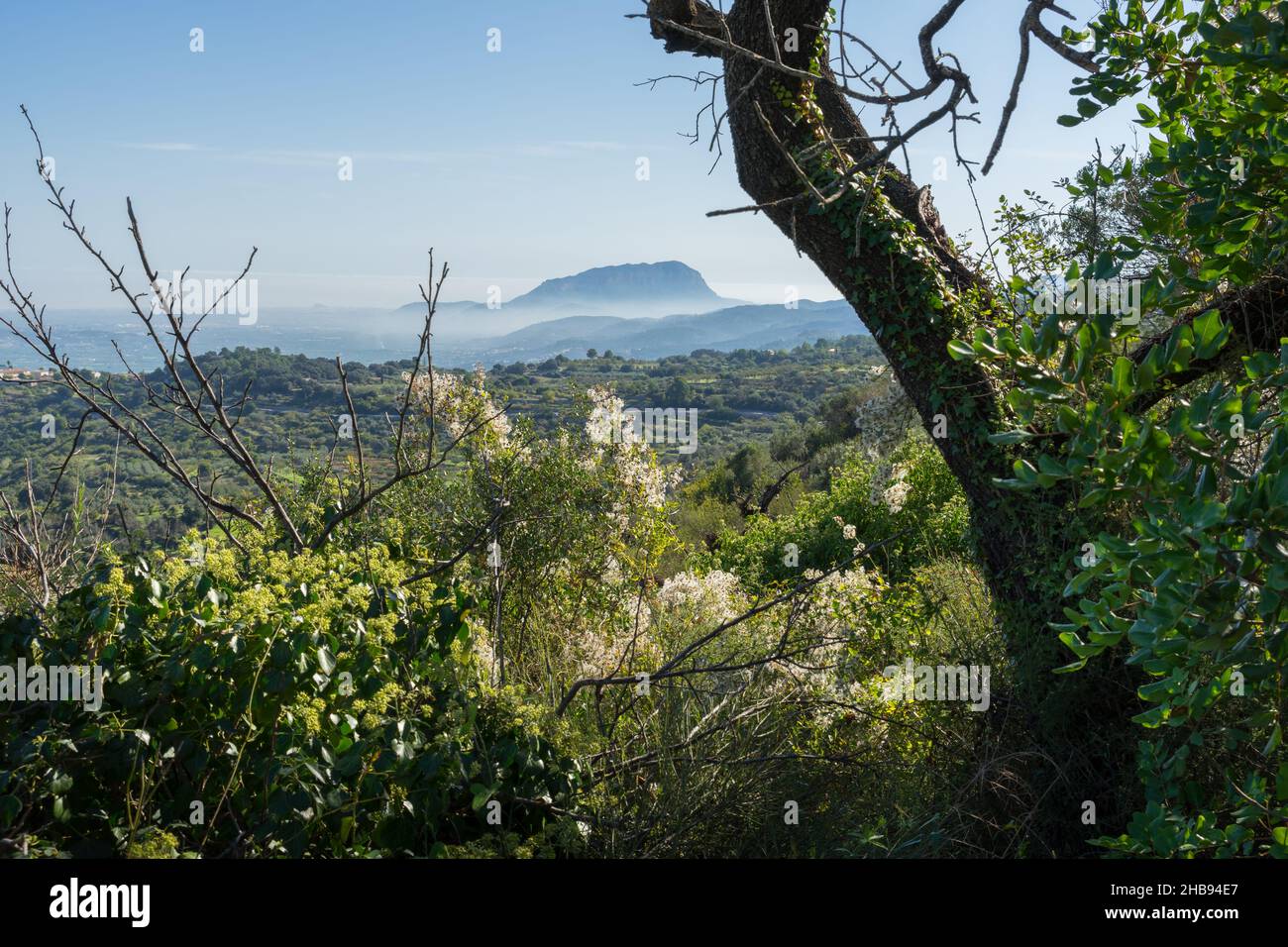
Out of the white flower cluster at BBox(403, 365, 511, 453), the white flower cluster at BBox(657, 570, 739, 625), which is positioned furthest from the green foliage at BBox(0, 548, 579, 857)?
the white flower cluster at BBox(403, 365, 511, 453)

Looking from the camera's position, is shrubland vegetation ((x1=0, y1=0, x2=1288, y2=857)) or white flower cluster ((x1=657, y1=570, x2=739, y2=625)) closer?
shrubland vegetation ((x1=0, y1=0, x2=1288, y2=857))

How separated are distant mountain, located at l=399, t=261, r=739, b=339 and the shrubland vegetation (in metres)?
101

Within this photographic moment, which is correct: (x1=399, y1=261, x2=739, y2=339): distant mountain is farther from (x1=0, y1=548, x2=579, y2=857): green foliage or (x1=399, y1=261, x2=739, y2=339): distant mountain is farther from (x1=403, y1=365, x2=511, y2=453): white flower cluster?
(x1=0, y1=548, x2=579, y2=857): green foliage

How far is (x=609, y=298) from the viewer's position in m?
140

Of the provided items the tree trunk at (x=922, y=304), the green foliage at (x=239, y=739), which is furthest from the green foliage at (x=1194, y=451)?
the green foliage at (x=239, y=739)

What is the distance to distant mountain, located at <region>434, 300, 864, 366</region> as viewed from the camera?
83562 mm

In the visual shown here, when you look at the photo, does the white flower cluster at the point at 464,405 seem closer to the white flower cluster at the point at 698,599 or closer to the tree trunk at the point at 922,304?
the white flower cluster at the point at 698,599

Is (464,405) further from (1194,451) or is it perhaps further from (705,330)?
(705,330)

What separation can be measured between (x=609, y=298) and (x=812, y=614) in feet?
455

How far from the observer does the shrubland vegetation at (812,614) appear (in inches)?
64.4

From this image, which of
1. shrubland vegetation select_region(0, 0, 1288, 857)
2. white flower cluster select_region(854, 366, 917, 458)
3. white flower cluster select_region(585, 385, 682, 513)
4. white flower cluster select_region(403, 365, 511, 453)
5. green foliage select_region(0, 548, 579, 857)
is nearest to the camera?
shrubland vegetation select_region(0, 0, 1288, 857)

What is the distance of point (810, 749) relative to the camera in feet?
11.4

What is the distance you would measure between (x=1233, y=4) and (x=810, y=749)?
2809 mm

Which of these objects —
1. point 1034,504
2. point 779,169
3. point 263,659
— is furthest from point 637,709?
point 779,169
